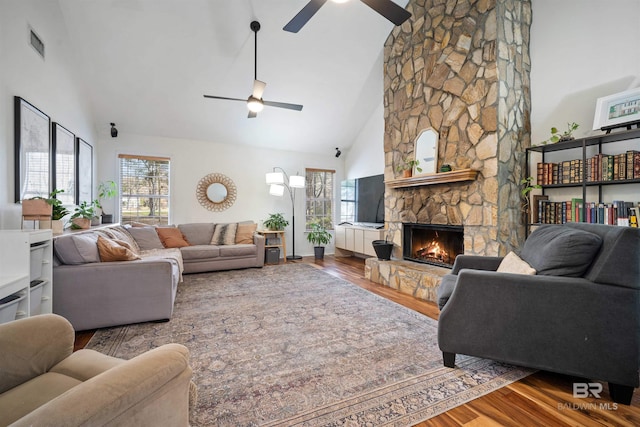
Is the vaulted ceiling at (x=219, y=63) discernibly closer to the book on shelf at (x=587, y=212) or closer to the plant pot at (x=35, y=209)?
the plant pot at (x=35, y=209)

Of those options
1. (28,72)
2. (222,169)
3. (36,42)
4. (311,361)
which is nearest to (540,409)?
(311,361)

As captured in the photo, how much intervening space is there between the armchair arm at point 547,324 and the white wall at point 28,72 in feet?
11.9

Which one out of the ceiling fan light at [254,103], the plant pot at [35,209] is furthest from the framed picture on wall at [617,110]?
the plant pot at [35,209]

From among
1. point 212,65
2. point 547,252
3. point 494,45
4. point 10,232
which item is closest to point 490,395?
point 547,252

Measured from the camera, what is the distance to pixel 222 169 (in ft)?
19.7

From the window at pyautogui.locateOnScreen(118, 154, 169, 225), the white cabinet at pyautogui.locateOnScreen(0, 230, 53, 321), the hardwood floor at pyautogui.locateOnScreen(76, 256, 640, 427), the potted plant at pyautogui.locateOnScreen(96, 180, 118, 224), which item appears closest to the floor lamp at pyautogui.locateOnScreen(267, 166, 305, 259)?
the window at pyautogui.locateOnScreen(118, 154, 169, 225)

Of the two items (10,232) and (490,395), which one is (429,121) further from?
(10,232)

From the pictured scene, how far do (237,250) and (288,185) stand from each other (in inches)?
83.4

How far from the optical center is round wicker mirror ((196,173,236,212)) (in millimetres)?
5820

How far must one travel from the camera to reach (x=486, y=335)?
72.4 inches

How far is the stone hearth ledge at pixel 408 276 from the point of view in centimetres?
345

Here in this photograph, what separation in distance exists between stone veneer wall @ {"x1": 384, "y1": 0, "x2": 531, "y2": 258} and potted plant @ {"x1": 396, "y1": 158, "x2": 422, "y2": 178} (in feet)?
0.50

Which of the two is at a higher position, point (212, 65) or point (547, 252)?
point (212, 65)

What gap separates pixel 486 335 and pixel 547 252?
662mm
